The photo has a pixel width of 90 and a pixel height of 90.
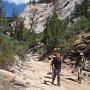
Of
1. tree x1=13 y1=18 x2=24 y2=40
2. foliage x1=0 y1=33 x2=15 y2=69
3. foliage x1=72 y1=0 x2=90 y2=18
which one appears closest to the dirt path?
foliage x1=0 y1=33 x2=15 y2=69

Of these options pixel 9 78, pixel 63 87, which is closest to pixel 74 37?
pixel 63 87

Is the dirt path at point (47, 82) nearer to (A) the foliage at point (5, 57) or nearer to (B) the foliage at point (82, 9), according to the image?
(A) the foliage at point (5, 57)

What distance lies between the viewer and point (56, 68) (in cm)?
1614

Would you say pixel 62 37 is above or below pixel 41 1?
below

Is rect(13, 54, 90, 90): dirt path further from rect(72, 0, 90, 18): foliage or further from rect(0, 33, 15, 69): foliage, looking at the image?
rect(72, 0, 90, 18): foliage

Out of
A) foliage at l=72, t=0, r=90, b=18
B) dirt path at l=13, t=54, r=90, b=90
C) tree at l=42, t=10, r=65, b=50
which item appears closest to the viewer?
dirt path at l=13, t=54, r=90, b=90

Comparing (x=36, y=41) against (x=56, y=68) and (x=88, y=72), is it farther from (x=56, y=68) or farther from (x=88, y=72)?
(x=56, y=68)

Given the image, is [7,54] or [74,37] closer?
[7,54]

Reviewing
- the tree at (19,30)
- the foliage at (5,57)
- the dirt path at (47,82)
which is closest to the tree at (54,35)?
the tree at (19,30)

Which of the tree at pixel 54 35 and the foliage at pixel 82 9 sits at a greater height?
the foliage at pixel 82 9

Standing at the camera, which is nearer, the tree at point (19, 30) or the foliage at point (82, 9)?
the tree at point (19, 30)

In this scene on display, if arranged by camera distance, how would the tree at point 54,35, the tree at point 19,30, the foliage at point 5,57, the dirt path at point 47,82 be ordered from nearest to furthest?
the dirt path at point 47,82 → the foliage at point 5,57 → the tree at point 54,35 → the tree at point 19,30

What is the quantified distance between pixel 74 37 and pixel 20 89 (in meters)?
17.2

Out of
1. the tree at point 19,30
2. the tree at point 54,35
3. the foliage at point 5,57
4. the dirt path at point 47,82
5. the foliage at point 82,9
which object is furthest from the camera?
the foliage at point 82,9
